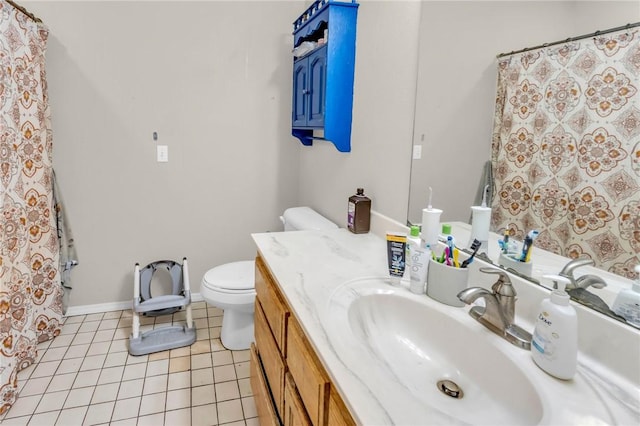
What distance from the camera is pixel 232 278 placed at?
2125mm

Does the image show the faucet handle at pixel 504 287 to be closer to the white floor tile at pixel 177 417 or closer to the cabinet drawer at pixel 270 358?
the cabinet drawer at pixel 270 358

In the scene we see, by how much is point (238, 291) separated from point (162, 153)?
3.59 feet

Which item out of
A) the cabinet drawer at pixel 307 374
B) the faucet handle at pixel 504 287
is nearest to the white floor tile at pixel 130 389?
the cabinet drawer at pixel 307 374

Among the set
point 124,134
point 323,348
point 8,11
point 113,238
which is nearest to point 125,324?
point 113,238

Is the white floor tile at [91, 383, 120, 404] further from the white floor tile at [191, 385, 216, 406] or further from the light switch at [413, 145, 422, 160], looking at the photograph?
the light switch at [413, 145, 422, 160]

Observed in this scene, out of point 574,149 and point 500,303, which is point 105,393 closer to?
point 500,303

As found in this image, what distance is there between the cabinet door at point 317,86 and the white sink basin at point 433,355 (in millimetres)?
1036

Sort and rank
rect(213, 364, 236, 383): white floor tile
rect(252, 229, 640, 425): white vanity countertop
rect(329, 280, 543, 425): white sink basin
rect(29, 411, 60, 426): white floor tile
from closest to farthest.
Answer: rect(252, 229, 640, 425): white vanity countertop
rect(329, 280, 543, 425): white sink basin
rect(29, 411, 60, 426): white floor tile
rect(213, 364, 236, 383): white floor tile

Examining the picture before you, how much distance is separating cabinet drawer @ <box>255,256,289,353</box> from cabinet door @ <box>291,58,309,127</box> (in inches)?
40.3

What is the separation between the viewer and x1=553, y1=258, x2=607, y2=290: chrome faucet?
2.70ft

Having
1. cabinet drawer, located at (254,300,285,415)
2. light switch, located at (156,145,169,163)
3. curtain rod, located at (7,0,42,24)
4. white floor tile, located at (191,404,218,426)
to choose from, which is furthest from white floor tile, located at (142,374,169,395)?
curtain rod, located at (7,0,42,24)

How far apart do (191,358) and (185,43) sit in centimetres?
190

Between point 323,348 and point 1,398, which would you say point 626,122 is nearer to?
point 323,348

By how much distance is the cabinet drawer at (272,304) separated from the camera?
1.13m
